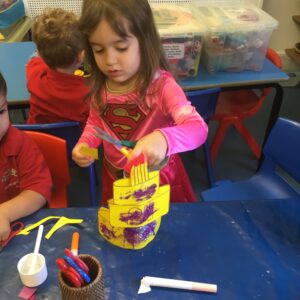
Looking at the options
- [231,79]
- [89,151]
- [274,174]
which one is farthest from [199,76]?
[89,151]

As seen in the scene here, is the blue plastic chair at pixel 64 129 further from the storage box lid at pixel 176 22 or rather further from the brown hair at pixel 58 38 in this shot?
the storage box lid at pixel 176 22

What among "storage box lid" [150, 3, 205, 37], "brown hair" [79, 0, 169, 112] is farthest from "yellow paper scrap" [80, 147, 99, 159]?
"storage box lid" [150, 3, 205, 37]

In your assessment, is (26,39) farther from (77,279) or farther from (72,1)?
(77,279)

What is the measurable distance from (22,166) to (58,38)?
723 mm

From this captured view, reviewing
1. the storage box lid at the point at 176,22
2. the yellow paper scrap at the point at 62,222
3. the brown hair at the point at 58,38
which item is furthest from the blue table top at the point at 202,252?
the storage box lid at the point at 176,22

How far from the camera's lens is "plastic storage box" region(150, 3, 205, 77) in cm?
190

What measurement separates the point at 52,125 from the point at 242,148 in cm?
156

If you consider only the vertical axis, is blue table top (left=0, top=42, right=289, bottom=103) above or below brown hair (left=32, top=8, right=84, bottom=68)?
below

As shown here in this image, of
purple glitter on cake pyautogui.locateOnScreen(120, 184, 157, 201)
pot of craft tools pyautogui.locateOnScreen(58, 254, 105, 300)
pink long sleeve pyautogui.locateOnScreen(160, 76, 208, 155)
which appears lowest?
pot of craft tools pyautogui.locateOnScreen(58, 254, 105, 300)

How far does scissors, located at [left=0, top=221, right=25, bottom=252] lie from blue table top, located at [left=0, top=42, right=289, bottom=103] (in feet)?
3.22

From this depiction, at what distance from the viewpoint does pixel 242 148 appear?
260 centimetres

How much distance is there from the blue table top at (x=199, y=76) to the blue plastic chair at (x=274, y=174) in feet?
1.94

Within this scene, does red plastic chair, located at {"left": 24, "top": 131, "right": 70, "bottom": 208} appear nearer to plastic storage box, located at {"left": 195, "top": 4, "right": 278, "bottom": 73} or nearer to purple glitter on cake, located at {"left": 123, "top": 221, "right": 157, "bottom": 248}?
purple glitter on cake, located at {"left": 123, "top": 221, "right": 157, "bottom": 248}

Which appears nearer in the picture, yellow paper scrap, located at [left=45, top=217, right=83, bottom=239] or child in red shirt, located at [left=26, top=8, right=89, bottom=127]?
yellow paper scrap, located at [left=45, top=217, right=83, bottom=239]
